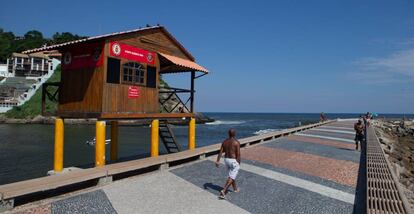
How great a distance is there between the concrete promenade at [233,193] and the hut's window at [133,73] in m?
4.23

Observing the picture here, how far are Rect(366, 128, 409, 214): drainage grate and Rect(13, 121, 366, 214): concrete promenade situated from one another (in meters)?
0.35

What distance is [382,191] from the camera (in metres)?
10.2

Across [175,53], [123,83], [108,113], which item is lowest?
[108,113]

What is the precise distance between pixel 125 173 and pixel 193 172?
2.43m

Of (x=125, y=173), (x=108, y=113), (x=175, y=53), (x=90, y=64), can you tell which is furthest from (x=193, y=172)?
(x=175, y=53)

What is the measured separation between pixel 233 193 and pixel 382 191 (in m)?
4.41

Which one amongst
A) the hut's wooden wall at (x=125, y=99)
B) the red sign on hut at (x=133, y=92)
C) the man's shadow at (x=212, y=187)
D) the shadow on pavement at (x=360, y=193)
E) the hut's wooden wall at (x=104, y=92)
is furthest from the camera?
the red sign on hut at (x=133, y=92)

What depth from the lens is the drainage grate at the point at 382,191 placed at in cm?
854

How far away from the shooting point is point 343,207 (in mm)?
9109

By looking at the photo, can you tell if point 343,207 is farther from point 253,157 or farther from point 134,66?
point 134,66

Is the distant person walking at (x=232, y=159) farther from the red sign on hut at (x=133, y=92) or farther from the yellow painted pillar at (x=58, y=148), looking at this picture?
the yellow painted pillar at (x=58, y=148)

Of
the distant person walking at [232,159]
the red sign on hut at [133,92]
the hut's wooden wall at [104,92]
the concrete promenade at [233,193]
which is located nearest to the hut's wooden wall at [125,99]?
the hut's wooden wall at [104,92]

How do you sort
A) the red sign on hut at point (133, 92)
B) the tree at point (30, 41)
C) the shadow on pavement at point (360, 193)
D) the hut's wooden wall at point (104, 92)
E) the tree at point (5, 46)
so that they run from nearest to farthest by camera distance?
1. the shadow on pavement at point (360, 193)
2. the hut's wooden wall at point (104, 92)
3. the red sign on hut at point (133, 92)
4. the tree at point (5, 46)
5. the tree at point (30, 41)

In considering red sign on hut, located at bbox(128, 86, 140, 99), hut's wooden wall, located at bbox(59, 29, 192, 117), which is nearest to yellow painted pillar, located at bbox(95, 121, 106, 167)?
hut's wooden wall, located at bbox(59, 29, 192, 117)
